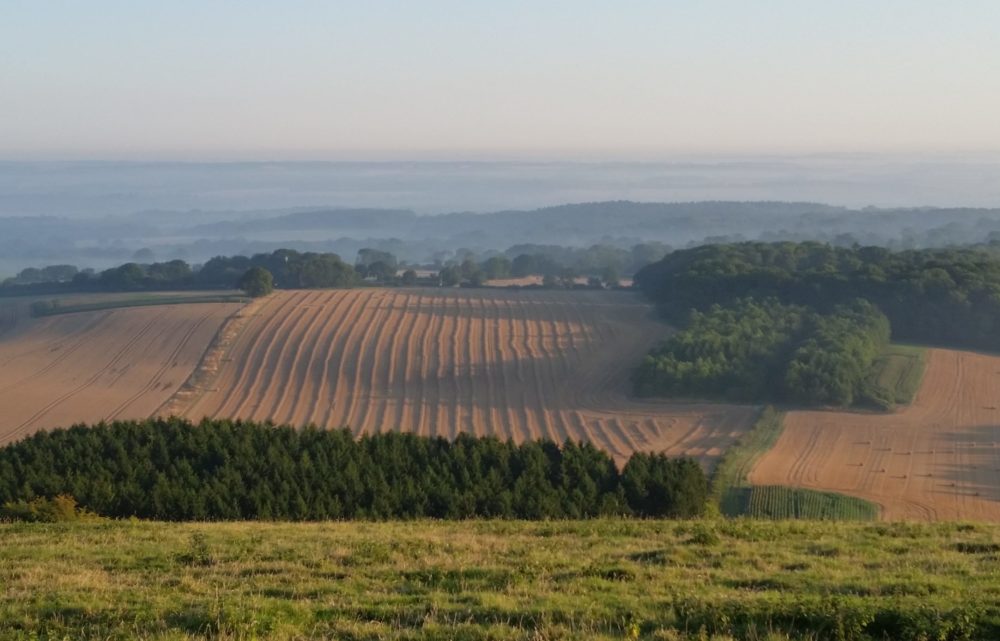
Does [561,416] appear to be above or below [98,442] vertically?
below

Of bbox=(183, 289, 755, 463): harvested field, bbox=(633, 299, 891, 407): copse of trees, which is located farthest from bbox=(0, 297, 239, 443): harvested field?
bbox=(633, 299, 891, 407): copse of trees

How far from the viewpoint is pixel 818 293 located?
5169 cm

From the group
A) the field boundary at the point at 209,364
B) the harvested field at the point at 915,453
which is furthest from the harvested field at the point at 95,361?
the harvested field at the point at 915,453

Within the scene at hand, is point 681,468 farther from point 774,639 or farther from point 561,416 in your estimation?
point 561,416

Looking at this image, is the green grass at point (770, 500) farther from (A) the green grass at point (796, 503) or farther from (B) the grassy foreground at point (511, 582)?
(B) the grassy foreground at point (511, 582)

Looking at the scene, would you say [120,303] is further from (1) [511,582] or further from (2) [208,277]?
(1) [511,582]

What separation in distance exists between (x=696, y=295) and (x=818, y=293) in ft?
19.2

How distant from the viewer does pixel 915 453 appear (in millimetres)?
33219

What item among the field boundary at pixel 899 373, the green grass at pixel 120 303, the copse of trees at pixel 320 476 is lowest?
the field boundary at pixel 899 373

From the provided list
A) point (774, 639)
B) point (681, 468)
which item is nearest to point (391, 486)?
point (681, 468)

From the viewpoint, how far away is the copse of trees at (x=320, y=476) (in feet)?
60.1

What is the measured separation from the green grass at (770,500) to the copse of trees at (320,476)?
558cm

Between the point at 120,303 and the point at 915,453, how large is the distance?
141ft

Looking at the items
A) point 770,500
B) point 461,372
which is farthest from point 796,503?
point 461,372
